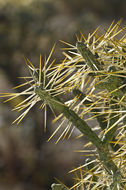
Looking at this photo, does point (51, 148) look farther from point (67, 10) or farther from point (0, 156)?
point (67, 10)

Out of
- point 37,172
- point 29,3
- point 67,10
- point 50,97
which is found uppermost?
point 29,3

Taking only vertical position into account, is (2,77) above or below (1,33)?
below

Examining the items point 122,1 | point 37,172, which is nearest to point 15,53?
point 37,172

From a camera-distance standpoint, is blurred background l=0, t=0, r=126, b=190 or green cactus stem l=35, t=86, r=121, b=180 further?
blurred background l=0, t=0, r=126, b=190

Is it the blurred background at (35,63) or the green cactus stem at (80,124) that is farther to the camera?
the blurred background at (35,63)

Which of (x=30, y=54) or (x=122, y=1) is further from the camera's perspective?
(x=122, y=1)

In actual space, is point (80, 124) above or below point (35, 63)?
below

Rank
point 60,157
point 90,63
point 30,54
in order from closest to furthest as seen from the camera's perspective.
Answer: point 90,63, point 60,157, point 30,54

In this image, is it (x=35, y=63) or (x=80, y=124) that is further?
(x=35, y=63)
